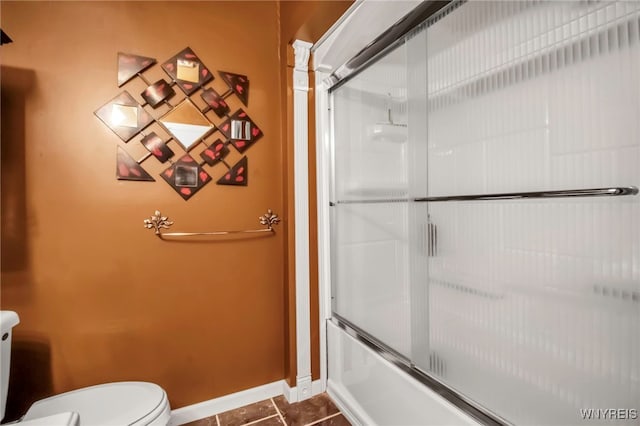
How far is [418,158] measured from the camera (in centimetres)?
129

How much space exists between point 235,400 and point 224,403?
7cm

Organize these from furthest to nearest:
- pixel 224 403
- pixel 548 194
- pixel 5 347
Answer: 1. pixel 224 403
2. pixel 5 347
3. pixel 548 194

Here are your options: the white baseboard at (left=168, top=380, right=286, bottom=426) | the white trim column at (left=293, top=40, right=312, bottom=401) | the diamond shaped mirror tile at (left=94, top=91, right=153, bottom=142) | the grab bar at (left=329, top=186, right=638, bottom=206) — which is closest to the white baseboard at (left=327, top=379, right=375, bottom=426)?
the white trim column at (left=293, top=40, right=312, bottom=401)

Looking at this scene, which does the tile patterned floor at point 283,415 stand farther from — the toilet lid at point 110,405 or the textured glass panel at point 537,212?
the textured glass panel at point 537,212

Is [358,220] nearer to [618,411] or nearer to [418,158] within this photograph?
[418,158]

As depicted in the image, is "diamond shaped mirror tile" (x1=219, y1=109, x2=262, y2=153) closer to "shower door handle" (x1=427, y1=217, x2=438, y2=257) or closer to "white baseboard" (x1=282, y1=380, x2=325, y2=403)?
"shower door handle" (x1=427, y1=217, x2=438, y2=257)

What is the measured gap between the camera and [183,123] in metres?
1.74

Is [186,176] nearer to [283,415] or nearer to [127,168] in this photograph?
[127,168]

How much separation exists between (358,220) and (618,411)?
3.99 ft

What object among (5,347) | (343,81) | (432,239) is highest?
(343,81)

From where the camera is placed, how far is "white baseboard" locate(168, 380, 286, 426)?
175 cm

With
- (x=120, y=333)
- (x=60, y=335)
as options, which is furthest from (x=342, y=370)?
(x=60, y=335)

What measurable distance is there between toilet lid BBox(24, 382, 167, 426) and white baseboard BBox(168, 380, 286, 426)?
0.49 meters

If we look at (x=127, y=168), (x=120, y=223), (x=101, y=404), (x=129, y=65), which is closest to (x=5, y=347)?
(x=101, y=404)
